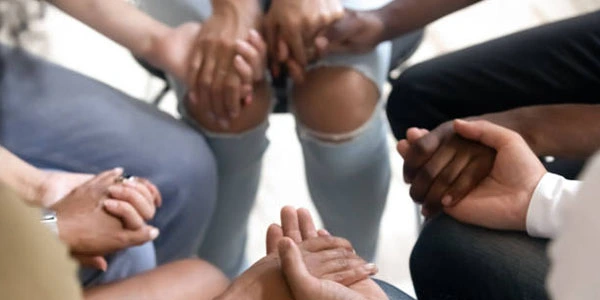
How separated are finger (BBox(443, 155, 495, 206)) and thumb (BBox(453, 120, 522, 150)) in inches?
0.8

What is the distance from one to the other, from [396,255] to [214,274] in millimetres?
588

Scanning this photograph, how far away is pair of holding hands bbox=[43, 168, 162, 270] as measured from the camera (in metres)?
0.89

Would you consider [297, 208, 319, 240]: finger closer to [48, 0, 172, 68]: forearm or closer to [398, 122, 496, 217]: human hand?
[398, 122, 496, 217]: human hand

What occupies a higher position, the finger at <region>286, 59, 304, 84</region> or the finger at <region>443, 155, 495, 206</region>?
the finger at <region>286, 59, 304, 84</region>

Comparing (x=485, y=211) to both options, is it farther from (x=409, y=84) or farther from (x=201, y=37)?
(x=201, y=37)

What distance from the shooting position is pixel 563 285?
438 mm

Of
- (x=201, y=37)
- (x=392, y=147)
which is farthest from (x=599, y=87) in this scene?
(x=392, y=147)

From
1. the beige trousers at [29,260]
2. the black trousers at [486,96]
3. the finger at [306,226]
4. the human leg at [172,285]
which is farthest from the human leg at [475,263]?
the beige trousers at [29,260]

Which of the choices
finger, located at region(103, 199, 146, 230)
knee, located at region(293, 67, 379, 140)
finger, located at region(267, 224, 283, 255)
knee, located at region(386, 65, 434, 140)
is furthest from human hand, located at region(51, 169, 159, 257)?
knee, located at region(386, 65, 434, 140)

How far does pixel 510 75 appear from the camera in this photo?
103 cm

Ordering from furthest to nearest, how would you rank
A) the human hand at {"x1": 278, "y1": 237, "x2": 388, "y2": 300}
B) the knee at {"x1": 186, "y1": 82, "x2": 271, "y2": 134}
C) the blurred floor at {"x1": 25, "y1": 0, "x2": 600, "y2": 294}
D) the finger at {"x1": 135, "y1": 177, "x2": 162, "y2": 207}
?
the blurred floor at {"x1": 25, "y1": 0, "x2": 600, "y2": 294}
the knee at {"x1": 186, "y1": 82, "x2": 271, "y2": 134}
the finger at {"x1": 135, "y1": 177, "x2": 162, "y2": 207}
the human hand at {"x1": 278, "y1": 237, "x2": 388, "y2": 300}

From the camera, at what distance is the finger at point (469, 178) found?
2.92 feet

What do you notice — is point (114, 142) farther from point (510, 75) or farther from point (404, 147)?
point (510, 75)

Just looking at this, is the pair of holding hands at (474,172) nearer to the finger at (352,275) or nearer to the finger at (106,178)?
the finger at (352,275)
